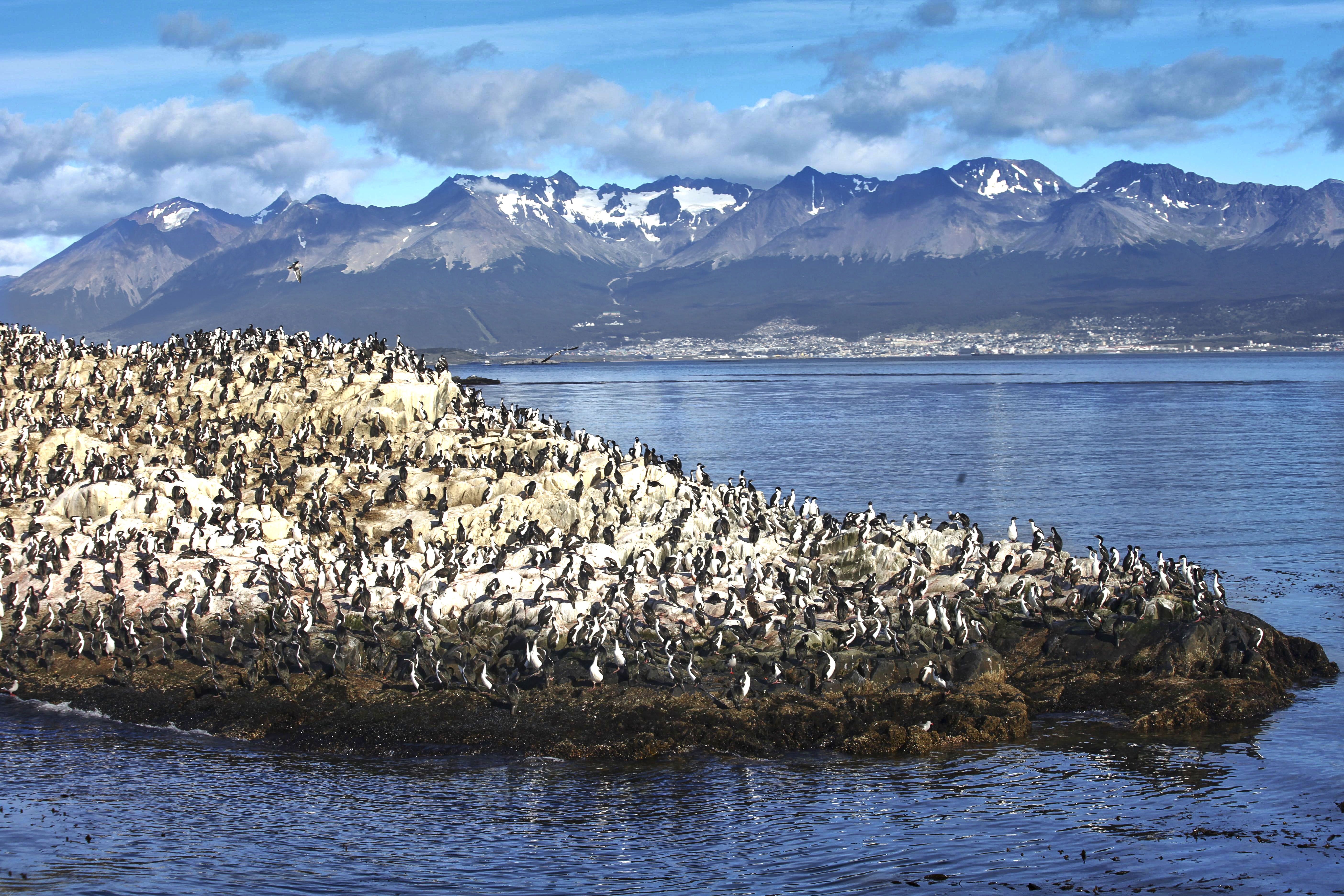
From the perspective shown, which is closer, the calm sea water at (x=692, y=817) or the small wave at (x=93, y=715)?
the calm sea water at (x=692, y=817)

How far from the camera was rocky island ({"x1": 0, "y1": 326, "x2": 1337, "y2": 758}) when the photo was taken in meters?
24.1

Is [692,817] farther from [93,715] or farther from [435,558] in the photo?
[435,558]

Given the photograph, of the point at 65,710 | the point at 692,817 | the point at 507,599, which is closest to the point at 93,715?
the point at 65,710

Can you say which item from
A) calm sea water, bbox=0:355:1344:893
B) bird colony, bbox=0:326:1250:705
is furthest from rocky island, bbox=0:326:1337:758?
calm sea water, bbox=0:355:1344:893

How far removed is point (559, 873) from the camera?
17.8 m

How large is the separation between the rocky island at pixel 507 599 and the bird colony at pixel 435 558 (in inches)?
4.1

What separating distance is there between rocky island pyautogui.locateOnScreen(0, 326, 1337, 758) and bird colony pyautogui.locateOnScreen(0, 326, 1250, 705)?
0.10m

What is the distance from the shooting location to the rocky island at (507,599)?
949 inches

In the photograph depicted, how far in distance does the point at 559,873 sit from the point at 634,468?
21803 millimetres

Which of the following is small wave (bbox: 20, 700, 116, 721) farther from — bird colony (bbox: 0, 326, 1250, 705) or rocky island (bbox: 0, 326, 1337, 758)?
bird colony (bbox: 0, 326, 1250, 705)

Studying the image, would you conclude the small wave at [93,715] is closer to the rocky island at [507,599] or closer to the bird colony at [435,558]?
the rocky island at [507,599]

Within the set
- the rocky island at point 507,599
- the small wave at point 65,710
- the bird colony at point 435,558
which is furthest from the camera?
the bird colony at point 435,558

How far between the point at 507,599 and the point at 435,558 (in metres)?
3.90

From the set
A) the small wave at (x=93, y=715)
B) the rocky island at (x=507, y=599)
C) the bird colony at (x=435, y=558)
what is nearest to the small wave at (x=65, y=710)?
the small wave at (x=93, y=715)
